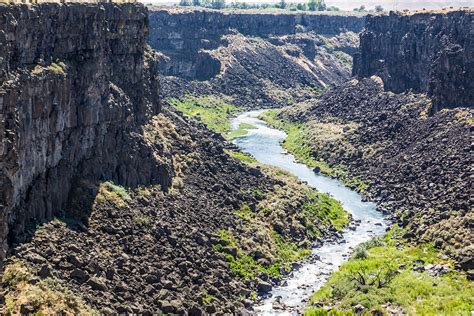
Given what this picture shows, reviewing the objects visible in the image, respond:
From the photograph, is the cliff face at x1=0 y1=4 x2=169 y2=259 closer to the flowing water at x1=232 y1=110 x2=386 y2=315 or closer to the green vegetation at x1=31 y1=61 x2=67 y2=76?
the green vegetation at x1=31 y1=61 x2=67 y2=76

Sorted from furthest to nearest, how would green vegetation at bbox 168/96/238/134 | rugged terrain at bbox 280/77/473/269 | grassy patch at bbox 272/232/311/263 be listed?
1. green vegetation at bbox 168/96/238/134
2. rugged terrain at bbox 280/77/473/269
3. grassy patch at bbox 272/232/311/263

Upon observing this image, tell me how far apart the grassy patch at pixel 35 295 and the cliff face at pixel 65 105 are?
9.96 feet

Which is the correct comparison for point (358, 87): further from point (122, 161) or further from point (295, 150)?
point (122, 161)

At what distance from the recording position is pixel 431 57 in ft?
541

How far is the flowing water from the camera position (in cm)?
8312

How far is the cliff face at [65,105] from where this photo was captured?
202ft

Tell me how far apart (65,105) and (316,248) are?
43.2 metres

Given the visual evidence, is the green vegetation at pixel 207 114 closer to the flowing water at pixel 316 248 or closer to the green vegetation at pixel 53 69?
the flowing water at pixel 316 248

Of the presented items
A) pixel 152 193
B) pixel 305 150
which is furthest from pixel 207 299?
pixel 305 150

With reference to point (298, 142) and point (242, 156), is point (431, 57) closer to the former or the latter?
point (298, 142)

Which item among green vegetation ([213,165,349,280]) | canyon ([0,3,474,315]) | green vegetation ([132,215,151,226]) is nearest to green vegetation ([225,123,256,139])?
canyon ([0,3,474,315])

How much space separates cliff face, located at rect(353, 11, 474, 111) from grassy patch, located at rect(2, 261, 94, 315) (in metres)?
96.0

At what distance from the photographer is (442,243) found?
94.4m

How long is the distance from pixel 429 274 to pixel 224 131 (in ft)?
311
